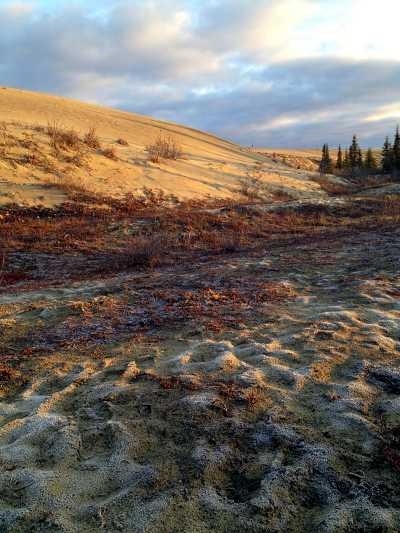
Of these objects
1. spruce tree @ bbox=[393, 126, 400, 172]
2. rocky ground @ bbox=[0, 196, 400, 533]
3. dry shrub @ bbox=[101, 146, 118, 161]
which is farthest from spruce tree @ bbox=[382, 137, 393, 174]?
rocky ground @ bbox=[0, 196, 400, 533]

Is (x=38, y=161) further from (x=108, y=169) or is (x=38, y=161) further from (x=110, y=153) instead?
(x=110, y=153)

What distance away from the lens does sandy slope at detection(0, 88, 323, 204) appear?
1433 cm

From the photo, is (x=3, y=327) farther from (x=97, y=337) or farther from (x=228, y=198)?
(x=228, y=198)

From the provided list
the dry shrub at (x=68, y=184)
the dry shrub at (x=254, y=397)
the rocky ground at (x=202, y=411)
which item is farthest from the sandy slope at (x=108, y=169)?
the dry shrub at (x=254, y=397)

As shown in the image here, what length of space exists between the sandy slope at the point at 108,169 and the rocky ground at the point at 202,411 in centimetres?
886

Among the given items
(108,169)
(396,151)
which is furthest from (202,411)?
(396,151)

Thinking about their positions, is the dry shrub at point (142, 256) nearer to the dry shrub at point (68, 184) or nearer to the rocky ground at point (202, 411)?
the rocky ground at point (202, 411)

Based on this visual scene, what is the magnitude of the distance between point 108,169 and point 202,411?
1532cm

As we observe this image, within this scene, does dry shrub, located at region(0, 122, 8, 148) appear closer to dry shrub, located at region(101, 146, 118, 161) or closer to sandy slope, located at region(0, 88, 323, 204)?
sandy slope, located at region(0, 88, 323, 204)

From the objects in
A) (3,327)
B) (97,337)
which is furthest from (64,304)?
(97,337)

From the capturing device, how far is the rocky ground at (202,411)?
95.7 inches

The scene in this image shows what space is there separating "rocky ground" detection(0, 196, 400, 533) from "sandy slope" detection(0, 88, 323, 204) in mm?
8863

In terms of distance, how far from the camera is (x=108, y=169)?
17297mm

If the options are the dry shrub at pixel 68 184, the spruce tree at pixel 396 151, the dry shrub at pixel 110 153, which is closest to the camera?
the dry shrub at pixel 68 184
